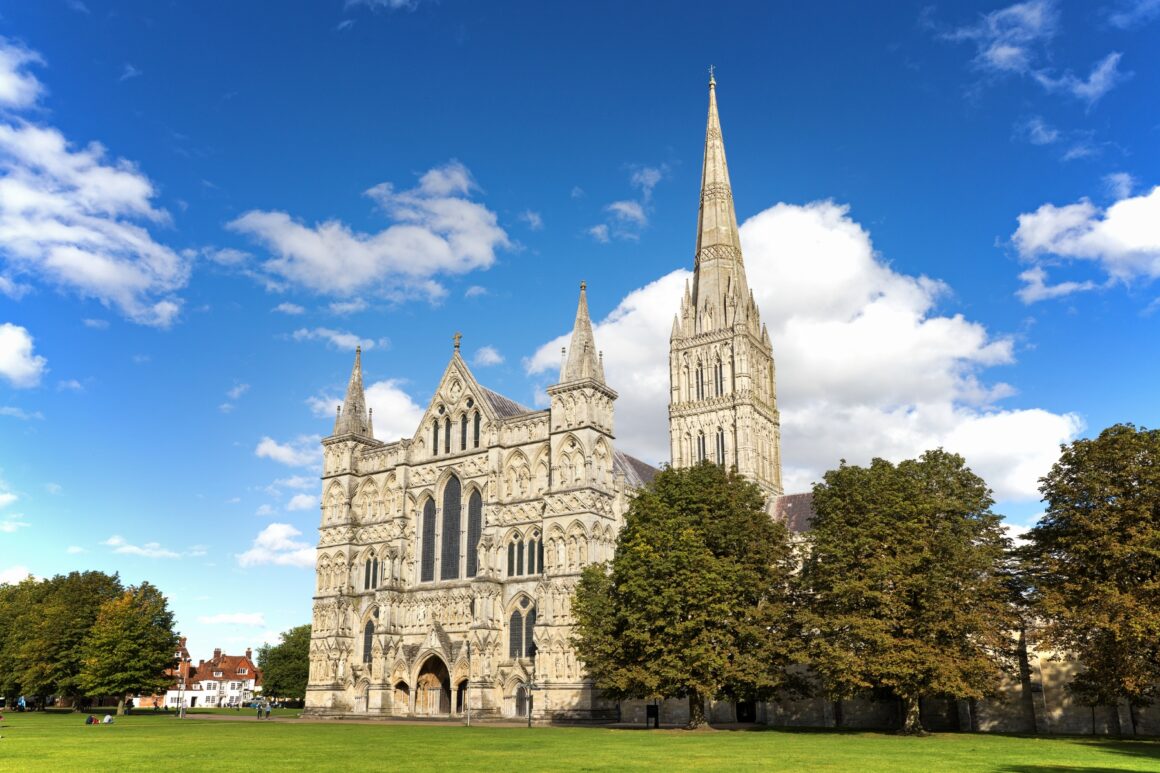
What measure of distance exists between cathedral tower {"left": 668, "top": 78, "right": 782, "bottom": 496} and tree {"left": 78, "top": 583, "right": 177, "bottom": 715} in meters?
49.5

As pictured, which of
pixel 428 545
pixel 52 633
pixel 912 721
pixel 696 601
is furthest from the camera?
pixel 52 633

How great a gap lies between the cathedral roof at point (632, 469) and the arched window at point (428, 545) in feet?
45.0

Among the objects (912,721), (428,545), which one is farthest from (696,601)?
(428,545)

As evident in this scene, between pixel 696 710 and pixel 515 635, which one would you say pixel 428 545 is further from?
pixel 696 710

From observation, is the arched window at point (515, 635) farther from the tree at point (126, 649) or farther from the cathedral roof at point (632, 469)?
the tree at point (126, 649)

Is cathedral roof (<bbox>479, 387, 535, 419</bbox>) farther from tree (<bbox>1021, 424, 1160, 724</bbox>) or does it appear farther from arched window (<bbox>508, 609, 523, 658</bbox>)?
tree (<bbox>1021, 424, 1160, 724</bbox>)

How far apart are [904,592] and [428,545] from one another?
120ft

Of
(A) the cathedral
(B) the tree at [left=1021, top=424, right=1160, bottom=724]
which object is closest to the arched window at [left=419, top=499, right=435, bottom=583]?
(A) the cathedral

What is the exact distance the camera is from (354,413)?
7500 cm

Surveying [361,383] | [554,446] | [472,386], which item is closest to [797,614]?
[554,446]

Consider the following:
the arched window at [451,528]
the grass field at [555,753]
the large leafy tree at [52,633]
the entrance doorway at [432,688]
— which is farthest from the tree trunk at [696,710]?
the large leafy tree at [52,633]

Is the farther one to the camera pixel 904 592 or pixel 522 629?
pixel 522 629

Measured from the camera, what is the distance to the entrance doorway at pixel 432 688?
63250 mm

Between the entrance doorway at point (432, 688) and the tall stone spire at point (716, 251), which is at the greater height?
the tall stone spire at point (716, 251)
